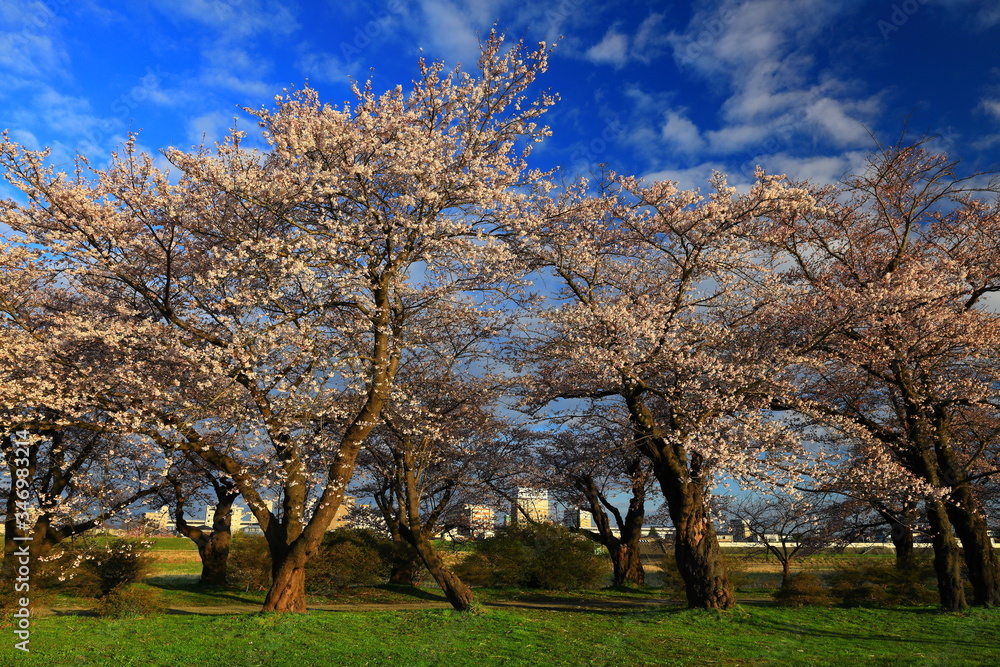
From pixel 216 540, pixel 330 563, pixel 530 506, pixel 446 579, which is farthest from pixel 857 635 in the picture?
pixel 216 540

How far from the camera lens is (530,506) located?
27875 millimetres

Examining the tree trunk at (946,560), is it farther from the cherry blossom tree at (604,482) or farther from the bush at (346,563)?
the bush at (346,563)

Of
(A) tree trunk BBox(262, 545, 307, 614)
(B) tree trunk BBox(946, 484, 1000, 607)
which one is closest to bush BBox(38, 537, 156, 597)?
(A) tree trunk BBox(262, 545, 307, 614)

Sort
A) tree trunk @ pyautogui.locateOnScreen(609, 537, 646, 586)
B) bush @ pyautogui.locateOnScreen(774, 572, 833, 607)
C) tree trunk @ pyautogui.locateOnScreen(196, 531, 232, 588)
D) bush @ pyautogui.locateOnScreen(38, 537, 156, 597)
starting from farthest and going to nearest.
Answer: tree trunk @ pyautogui.locateOnScreen(609, 537, 646, 586)
tree trunk @ pyautogui.locateOnScreen(196, 531, 232, 588)
bush @ pyautogui.locateOnScreen(774, 572, 833, 607)
bush @ pyautogui.locateOnScreen(38, 537, 156, 597)

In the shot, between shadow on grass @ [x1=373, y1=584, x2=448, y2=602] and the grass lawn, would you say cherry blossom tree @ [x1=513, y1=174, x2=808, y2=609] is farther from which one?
shadow on grass @ [x1=373, y1=584, x2=448, y2=602]

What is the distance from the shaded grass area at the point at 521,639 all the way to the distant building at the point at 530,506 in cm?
1081

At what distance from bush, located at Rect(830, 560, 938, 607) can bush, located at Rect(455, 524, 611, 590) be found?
29.1ft

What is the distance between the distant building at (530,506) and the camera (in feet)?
86.2

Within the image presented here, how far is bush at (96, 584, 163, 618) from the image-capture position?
1343 cm

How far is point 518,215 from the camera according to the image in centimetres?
1427

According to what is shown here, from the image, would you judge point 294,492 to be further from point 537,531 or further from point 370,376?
point 537,531

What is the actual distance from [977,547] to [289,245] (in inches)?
730

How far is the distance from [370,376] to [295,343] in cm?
205

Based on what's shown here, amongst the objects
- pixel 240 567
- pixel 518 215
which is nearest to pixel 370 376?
pixel 518 215
